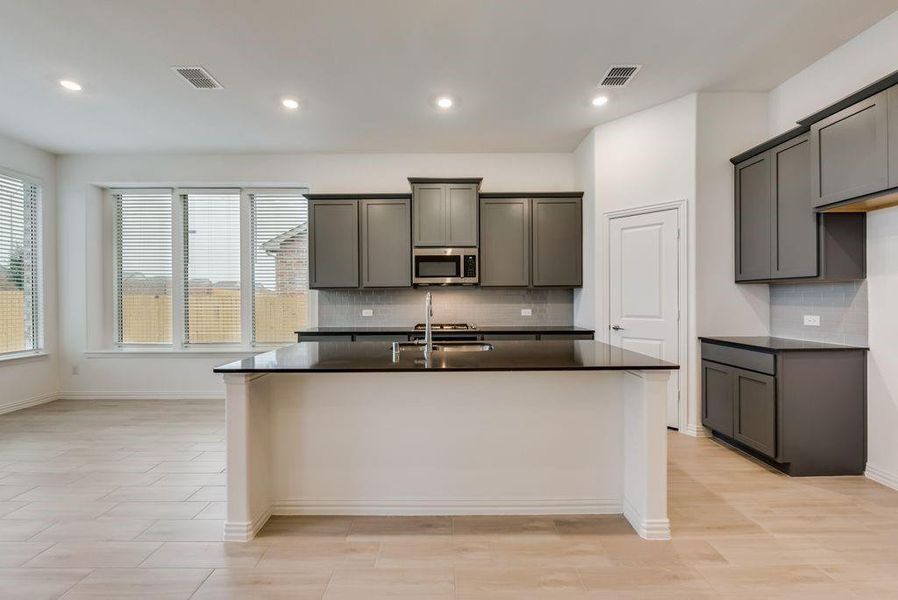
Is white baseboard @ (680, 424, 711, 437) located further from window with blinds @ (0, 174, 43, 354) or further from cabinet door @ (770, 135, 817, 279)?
window with blinds @ (0, 174, 43, 354)

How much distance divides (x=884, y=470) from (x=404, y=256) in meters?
4.36

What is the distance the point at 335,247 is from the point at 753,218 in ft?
13.6

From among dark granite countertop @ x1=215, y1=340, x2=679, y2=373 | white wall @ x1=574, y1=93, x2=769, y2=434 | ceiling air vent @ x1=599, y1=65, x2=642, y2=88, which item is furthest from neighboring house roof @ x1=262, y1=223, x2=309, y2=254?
white wall @ x1=574, y1=93, x2=769, y2=434

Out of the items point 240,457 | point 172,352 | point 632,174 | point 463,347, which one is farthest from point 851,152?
point 172,352

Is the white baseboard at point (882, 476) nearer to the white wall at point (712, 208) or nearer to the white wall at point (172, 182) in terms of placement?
the white wall at point (712, 208)

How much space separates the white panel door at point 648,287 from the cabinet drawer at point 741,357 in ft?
1.09

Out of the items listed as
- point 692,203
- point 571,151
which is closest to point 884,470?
point 692,203

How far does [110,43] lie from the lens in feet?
9.92

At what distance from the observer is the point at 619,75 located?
3521mm

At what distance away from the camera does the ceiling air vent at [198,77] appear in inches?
133

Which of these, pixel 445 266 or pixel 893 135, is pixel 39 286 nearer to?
pixel 445 266

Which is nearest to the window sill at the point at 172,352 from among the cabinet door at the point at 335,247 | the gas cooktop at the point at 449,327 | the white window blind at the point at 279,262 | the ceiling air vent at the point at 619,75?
the white window blind at the point at 279,262

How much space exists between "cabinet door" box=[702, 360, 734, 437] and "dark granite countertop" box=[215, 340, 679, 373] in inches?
55.1

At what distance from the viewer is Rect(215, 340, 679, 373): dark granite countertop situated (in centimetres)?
216
